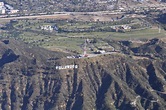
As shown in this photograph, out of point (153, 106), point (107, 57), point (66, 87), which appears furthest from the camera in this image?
point (107, 57)

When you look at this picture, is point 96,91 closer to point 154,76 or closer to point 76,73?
point 76,73

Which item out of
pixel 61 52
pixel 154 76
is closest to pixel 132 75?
pixel 154 76

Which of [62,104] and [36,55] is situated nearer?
[62,104]

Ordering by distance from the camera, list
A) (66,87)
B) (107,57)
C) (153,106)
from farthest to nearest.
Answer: (107,57), (66,87), (153,106)

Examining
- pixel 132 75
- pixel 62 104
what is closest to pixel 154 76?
pixel 132 75

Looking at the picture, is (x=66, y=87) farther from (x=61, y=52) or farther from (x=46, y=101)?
(x=61, y=52)

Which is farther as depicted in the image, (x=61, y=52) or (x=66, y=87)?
(x=61, y=52)
